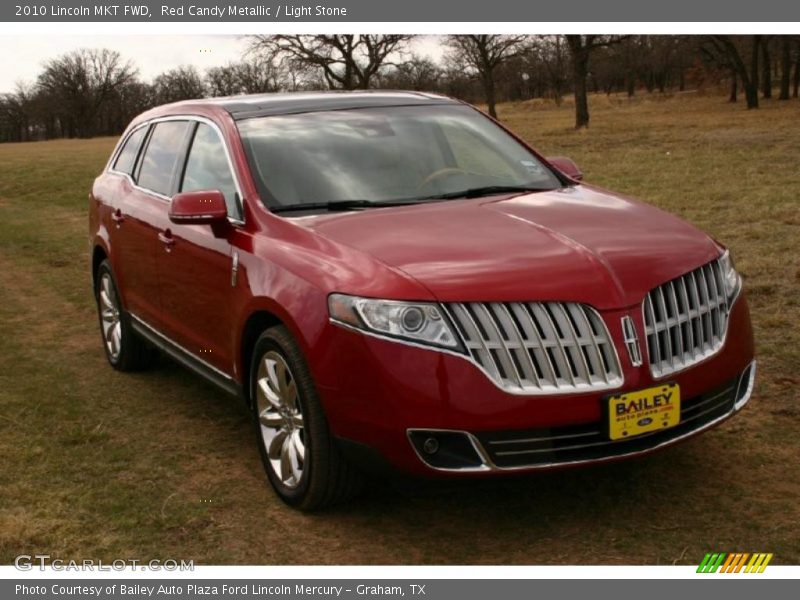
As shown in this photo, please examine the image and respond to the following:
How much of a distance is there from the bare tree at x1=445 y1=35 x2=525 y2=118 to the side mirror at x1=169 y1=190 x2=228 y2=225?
46.1m

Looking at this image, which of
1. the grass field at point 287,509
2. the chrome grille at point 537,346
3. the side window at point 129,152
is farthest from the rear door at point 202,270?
the chrome grille at point 537,346

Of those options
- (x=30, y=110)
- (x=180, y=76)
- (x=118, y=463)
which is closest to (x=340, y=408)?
(x=118, y=463)

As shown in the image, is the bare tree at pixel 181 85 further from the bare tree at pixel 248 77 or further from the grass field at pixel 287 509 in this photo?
the grass field at pixel 287 509

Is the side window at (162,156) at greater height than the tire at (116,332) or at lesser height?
greater

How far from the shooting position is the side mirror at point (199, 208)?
16.3 feet

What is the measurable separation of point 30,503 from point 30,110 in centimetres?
8001

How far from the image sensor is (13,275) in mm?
12031

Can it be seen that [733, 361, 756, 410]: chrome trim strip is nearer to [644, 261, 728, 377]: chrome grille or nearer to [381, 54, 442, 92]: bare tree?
[644, 261, 728, 377]: chrome grille

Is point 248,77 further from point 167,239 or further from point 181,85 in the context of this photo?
point 167,239

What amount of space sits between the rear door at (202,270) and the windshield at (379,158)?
23 cm

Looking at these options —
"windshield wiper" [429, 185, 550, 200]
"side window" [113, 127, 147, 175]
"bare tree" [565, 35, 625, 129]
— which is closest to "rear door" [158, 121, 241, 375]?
"windshield wiper" [429, 185, 550, 200]

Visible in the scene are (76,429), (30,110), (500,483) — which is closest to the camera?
(500,483)

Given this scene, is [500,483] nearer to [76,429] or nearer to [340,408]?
[340,408]

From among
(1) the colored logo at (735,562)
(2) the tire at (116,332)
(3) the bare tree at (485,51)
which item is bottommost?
(1) the colored logo at (735,562)
